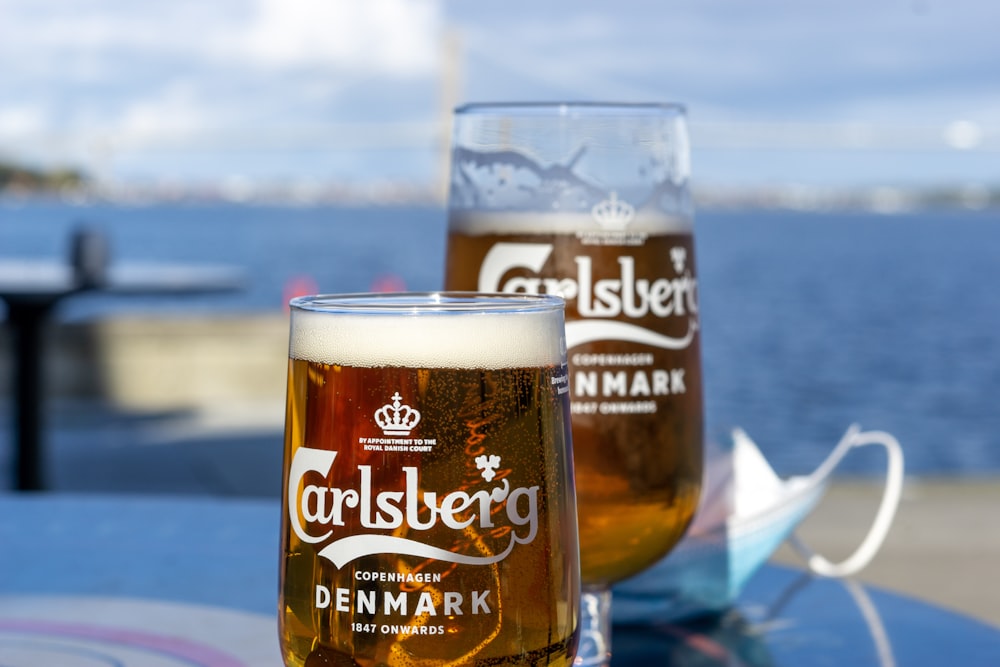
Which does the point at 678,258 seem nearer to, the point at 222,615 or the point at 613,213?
the point at 613,213

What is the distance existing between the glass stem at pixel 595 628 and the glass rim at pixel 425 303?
0.61ft

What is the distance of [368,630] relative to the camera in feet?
1.58

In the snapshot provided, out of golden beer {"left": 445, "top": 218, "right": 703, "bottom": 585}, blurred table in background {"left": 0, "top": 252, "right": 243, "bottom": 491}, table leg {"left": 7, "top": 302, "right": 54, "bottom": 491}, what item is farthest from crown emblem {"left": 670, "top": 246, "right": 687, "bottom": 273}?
table leg {"left": 7, "top": 302, "right": 54, "bottom": 491}

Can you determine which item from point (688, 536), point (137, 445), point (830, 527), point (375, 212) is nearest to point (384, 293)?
point (688, 536)

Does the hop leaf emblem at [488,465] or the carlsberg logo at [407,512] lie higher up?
the hop leaf emblem at [488,465]

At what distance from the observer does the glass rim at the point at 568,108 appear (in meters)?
0.67

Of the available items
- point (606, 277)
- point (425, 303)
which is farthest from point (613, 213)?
point (425, 303)

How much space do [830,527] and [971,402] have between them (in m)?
14.0

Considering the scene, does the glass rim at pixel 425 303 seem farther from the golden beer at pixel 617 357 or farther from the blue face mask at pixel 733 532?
the blue face mask at pixel 733 532

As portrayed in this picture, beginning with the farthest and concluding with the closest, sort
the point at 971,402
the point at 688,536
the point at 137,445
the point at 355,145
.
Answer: the point at 355,145 → the point at 971,402 → the point at 137,445 → the point at 688,536

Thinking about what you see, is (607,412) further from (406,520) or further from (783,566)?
(783,566)

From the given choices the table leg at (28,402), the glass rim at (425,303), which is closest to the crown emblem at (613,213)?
the glass rim at (425,303)

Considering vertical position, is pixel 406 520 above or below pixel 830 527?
above

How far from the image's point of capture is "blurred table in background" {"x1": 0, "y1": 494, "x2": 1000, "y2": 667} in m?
0.67
